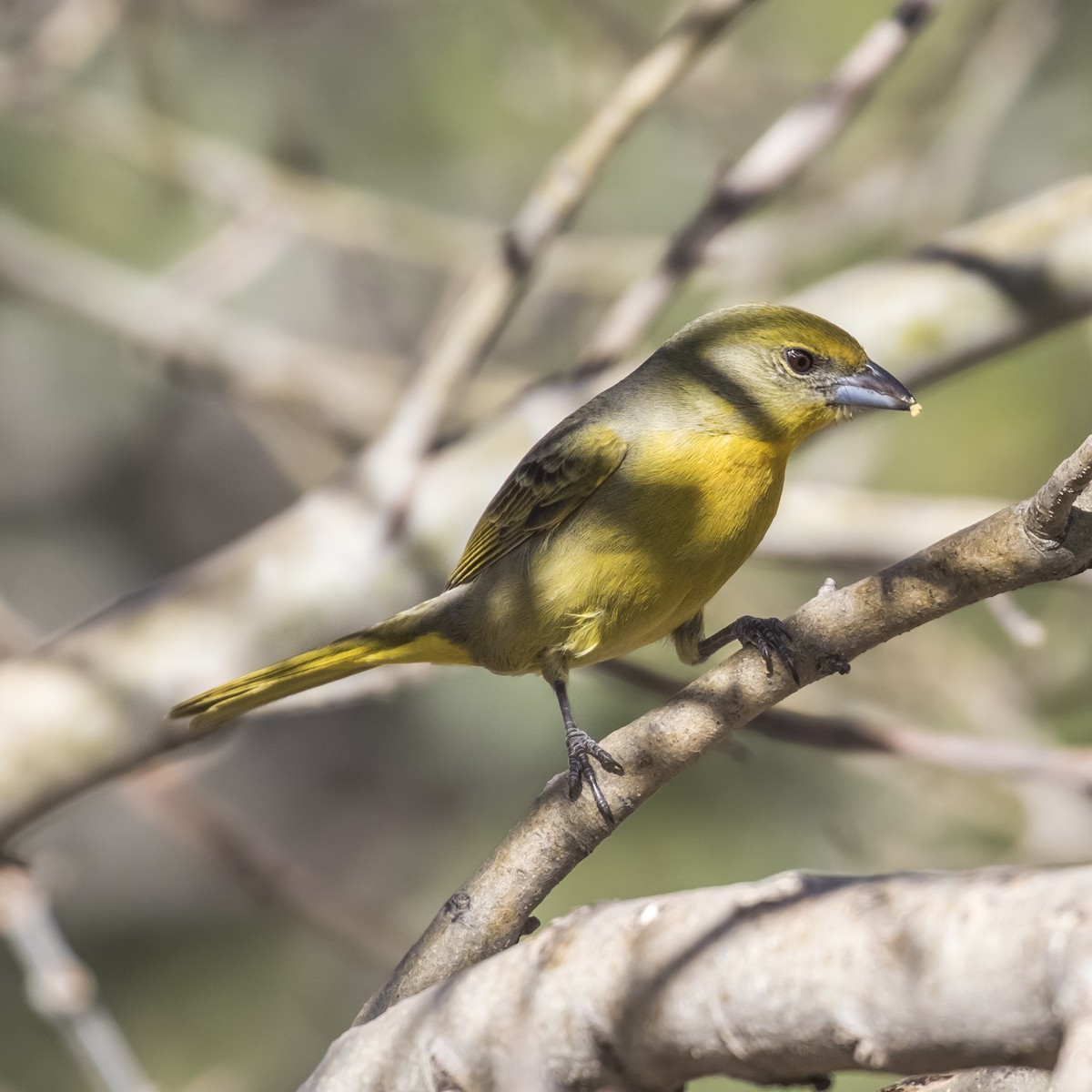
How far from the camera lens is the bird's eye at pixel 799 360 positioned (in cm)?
361

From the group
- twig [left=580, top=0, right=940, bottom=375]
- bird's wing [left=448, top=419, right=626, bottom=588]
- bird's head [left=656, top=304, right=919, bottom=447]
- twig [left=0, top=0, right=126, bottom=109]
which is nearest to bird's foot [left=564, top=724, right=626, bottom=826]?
bird's wing [left=448, top=419, right=626, bottom=588]

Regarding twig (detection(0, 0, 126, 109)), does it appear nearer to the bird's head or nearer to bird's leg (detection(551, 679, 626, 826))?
the bird's head

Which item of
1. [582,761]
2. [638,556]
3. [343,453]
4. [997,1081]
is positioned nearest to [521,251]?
[638,556]

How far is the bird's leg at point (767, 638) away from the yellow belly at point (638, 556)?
0.61 feet

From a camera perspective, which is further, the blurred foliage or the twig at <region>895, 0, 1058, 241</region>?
the blurred foliage

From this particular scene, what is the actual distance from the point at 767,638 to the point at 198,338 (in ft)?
13.5

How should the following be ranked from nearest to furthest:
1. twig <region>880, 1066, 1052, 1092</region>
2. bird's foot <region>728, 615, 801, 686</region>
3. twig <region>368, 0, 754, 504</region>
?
twig <region>880, 1066, 1052, 1092</region>
bird's foot <region>728, 615, 801, 686</region>
twig <region>368, 0, 754, 504</region>

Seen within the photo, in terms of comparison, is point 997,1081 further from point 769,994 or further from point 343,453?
point 343,453

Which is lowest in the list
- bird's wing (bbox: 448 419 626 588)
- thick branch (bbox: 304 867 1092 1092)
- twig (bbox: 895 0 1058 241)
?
thick branch (bbox: 304 867 1092 1092)

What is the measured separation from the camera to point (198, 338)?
19.9 feet

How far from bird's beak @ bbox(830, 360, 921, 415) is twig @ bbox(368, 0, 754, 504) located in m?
1.14

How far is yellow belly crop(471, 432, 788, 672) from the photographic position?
10.9ft

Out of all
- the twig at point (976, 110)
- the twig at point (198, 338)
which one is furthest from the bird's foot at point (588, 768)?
the twig at point (976, 110)

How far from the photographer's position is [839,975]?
5.08ft
